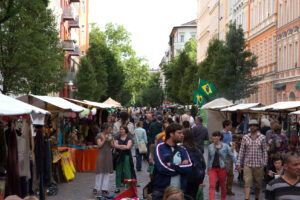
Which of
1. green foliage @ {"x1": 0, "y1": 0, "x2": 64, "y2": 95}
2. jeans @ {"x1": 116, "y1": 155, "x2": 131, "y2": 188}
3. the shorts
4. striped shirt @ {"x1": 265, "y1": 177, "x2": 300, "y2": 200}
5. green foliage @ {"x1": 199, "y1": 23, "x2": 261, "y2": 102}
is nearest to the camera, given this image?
striped shirt @ {"x1": 265, "y1": 177, "x2": 300, "y2": 200}

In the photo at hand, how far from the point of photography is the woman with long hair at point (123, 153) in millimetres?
13961

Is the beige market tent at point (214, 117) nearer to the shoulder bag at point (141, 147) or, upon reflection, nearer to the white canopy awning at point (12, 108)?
the shoulder bag at point (141, 147)

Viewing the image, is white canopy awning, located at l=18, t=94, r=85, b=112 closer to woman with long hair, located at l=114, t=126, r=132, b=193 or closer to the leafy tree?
woman with long hair, located at l=114, t=126, r=132, b=193

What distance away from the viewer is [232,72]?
44938mm

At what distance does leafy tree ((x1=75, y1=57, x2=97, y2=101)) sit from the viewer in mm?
48844

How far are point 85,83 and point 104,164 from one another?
116ft

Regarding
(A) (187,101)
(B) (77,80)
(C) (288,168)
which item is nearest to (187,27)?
(A) (187,101)

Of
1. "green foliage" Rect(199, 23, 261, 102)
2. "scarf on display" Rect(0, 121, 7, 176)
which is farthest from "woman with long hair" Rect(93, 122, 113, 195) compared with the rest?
"green foliage" Rect(199, 23, 261, 102)

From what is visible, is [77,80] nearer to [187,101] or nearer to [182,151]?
[187,101]

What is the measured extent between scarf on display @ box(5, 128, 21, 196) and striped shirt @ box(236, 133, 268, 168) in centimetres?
459

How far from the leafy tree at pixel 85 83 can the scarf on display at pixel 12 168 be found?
124ft

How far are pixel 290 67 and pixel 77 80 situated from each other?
56.7ft

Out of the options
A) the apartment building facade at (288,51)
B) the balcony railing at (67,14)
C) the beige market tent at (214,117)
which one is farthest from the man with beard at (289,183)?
the balcony railing at (67,14)

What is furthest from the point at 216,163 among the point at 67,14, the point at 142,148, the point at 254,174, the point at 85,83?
the point at 67,14
